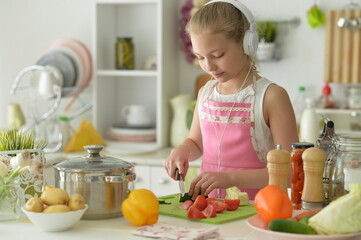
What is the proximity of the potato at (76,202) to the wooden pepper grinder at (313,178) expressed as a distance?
0.55 metres

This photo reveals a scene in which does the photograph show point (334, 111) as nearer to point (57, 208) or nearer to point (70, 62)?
point (70, 62)

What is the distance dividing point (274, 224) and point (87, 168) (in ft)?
1.62

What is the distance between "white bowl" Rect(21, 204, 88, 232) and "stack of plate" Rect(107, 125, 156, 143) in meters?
2.24

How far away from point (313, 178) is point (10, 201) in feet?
2.47

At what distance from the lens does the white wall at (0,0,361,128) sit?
12.0ft

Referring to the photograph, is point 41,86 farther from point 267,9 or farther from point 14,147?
point 14,147

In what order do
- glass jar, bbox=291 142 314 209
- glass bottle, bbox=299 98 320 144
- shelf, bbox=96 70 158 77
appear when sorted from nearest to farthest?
1. glass jar, bbox=291 142 314 209
2. glass bottle, bbox=299 98 320 144
3. shelf, bbox=96 70 158 77

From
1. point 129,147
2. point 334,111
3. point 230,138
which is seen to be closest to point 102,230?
point 230,138

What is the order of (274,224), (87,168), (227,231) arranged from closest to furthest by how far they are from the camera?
(274,224), (227,231), (87,168)

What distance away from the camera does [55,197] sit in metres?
1.52

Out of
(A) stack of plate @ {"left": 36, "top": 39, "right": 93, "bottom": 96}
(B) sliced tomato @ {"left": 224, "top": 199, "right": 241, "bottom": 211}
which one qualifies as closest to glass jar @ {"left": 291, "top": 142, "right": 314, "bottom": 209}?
(B) sliced tomato @ {"left": 224, "top": 199, "right": 241, "bottom": 211}

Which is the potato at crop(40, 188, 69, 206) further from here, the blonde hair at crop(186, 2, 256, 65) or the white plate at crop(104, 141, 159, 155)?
the white plate at crop(104, 141, 159, 155)

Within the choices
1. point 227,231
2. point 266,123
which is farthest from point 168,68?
point 227,231

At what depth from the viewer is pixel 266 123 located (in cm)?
210
